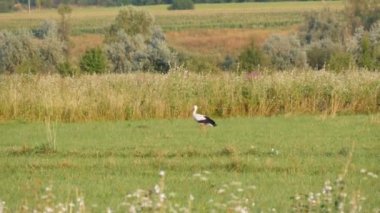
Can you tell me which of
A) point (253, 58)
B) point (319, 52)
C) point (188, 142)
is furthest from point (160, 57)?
point (188, 142)

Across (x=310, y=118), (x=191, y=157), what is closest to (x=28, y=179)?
(x=191, y=157)

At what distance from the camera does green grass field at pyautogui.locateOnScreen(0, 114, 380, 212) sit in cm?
1165

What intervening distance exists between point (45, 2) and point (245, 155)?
140 m

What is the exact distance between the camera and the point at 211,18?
11644 centimetres

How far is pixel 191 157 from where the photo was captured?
51.0ft

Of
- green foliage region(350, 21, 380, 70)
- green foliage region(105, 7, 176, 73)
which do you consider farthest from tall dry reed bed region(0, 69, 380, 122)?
green foliage region(105, 7, 176, 73)

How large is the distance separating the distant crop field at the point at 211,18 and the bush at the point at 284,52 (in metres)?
37.8

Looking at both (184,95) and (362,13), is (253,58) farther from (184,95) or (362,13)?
(362,13)

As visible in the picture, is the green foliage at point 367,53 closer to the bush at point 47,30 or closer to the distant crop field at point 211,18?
the bush at point 47,30

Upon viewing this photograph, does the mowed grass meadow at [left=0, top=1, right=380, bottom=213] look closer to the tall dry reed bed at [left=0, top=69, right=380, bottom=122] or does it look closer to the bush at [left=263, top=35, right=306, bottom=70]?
the tall dry reed bed at [left=0, top=69, right=380, bottom=122]

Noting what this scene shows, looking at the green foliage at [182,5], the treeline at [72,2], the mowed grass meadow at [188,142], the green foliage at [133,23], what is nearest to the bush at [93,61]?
the mowed grass meadow at [188,142]

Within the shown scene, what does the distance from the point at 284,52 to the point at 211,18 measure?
63.2 m

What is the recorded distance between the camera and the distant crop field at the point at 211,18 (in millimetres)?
103125

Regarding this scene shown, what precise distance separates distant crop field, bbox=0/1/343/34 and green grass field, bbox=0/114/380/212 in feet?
238
